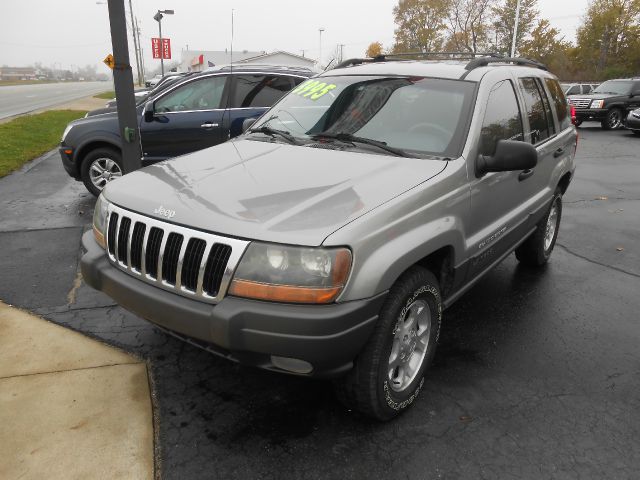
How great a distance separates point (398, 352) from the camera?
268 cm

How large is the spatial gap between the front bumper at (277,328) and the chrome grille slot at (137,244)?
29 centimetres

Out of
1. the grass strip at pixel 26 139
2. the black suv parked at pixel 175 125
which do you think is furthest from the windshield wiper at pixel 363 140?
the grass strip at pixel 26 139

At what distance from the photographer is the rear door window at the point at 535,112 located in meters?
3.96

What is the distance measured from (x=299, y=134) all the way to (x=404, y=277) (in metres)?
1.46

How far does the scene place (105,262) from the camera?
2.79 meters

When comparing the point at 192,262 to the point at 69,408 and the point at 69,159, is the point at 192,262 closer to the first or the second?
the point at 69,408

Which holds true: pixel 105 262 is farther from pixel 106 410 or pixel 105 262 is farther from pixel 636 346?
pixel 636 346

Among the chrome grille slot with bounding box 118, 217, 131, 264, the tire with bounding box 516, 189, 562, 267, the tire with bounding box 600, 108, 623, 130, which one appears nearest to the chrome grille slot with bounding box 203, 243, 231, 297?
the chrome grille slot with bounding box 118, 217, 131, 264

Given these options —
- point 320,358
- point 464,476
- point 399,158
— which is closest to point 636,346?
point 464,476

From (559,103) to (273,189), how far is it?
3.44 metres

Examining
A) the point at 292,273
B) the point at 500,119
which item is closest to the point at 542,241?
the point at 500,119

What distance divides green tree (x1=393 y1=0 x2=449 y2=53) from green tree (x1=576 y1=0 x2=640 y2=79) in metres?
14.2

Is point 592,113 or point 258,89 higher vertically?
point 258,89

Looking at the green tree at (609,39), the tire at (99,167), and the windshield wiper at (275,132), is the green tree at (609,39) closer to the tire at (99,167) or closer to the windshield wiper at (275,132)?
the tire at (99,167)
